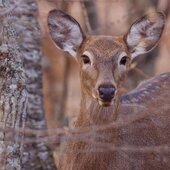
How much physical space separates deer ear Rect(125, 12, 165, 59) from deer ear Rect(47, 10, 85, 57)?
1.54ft

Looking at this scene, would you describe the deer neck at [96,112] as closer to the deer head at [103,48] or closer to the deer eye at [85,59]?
the deer head at [103,48]

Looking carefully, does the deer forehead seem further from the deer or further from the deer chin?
the deer chin

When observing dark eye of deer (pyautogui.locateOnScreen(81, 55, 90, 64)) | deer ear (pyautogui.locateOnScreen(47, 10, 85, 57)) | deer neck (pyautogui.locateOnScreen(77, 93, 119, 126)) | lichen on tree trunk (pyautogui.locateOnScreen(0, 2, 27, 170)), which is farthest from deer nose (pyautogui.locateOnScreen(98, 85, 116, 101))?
deer ear (pyautogui.locateOnScreen(47, 10, 85, 57))

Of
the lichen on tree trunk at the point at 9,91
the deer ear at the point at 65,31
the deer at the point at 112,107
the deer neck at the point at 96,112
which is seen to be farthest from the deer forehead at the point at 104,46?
the lichen on tree trunk at the point at 9,91

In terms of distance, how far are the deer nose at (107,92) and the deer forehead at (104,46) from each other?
1.55 feet

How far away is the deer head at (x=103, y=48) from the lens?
7.59 meters

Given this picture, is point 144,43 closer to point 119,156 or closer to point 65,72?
point 119,156

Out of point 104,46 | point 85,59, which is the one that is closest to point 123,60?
→ point 104,46

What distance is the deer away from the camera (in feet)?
25.4

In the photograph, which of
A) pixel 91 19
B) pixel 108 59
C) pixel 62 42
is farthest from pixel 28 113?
pixel 91 19

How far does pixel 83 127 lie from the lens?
798 centimetres

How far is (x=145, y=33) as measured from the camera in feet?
28.3

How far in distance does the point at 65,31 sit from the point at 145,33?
790 mm

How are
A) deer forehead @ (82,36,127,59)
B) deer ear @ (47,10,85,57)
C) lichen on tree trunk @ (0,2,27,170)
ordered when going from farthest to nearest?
deer ear @ (47,10,85,57), deer forehead @ (82,36,127,59), lichen on tree trunk @ (0,2,27,170)
